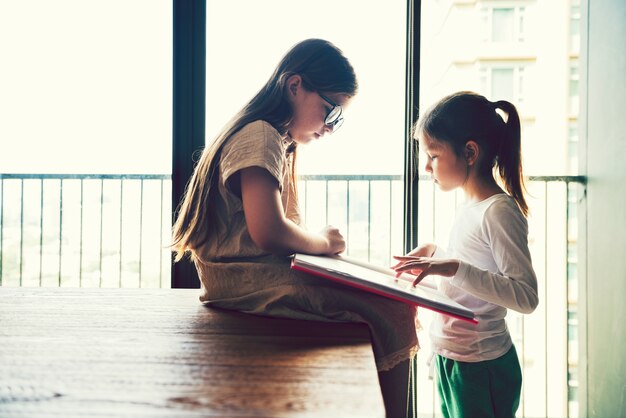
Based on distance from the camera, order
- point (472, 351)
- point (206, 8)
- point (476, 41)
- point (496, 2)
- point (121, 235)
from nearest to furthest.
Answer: point (472, 351) < point (206, 8) < point (121, 235) < point (496, 2) < point (476, 41)

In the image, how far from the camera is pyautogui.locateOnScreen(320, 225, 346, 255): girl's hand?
3.73 ft

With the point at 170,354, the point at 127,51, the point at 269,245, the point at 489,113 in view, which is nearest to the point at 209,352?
the point at 170,354

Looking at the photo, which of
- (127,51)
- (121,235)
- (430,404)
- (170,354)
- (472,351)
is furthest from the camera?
(121,235)

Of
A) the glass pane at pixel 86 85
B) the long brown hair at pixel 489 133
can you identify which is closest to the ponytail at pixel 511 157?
the long brown hair at pixel 489 133

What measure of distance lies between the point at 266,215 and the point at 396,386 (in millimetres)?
476

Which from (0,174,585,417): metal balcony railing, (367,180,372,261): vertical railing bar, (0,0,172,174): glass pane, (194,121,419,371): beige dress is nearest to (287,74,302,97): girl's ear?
(194,121,419,371): beige dress

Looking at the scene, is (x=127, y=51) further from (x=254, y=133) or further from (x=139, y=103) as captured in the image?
(x=254, y=133)

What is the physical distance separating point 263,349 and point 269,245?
27 cm

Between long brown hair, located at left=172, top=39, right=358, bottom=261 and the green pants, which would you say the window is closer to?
long brown hair, located at left=172, top=39, right=358, bottom=261

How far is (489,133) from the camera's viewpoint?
4.03 feet

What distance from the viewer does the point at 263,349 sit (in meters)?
0.76

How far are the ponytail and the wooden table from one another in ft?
2.13

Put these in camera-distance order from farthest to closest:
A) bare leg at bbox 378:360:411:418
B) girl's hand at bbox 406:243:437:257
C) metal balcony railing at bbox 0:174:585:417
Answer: metal balcony railing at bbox 0:174:585:417, girl's hand at bbox 406:243:437:257, bare leg at bbox 378:360:411:418

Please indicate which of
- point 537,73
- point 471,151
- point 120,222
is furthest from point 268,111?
point 537,73
